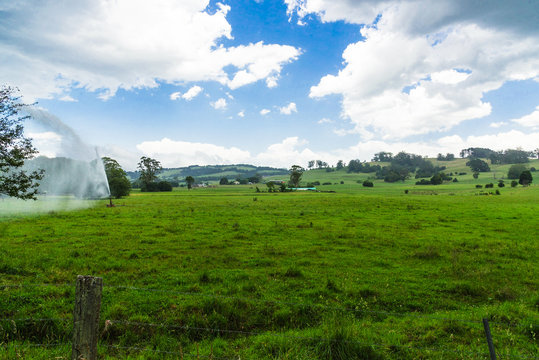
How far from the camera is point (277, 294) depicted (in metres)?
10.2

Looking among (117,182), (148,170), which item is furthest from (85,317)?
(148,170)

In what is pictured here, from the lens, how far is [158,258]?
14961mm

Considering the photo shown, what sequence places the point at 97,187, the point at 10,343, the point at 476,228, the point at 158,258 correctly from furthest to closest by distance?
the point at 97,187 < the point at 476,228 < the point at 158,258 < the point at 10,343

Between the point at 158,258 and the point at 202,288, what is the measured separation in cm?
561

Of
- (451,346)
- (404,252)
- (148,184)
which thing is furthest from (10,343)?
(148,184)

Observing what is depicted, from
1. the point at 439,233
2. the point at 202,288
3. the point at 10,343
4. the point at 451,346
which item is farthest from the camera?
the point at 439,233

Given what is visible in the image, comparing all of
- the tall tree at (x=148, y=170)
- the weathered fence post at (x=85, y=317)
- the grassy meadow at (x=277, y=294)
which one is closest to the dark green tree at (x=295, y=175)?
the tall tree at (x=148, y=170)

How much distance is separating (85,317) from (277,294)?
675 cm

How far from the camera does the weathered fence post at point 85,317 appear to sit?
15.0 feet

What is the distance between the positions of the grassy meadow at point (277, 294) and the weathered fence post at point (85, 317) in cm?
123

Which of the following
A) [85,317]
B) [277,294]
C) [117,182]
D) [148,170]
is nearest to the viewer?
[85,317]

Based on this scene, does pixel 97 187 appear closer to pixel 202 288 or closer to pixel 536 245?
pixel 202 288

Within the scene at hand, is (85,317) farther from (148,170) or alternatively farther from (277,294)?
(148,170)

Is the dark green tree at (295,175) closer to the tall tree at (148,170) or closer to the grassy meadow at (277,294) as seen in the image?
the tall tree at (148,170)
